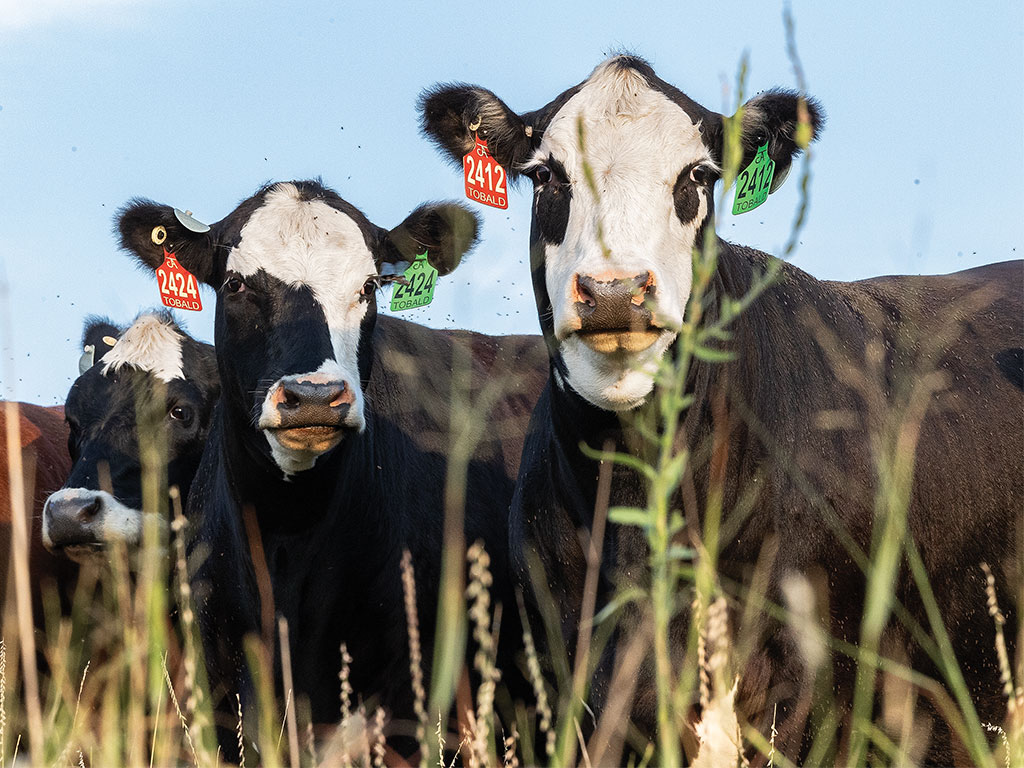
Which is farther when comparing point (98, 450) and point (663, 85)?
point (98, 450)

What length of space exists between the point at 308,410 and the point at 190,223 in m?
1.71

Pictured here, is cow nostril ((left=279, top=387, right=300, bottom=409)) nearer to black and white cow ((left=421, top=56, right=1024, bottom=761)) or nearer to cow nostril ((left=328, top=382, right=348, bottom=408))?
cow nostril ((left=328, top=382, right=348, bottom=408))

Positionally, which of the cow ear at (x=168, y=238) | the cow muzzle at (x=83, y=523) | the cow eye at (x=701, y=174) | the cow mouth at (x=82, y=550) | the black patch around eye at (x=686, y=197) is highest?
the cow eye at (x=701, y=174)

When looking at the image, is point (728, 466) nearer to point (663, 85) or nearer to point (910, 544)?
point (910, 544)

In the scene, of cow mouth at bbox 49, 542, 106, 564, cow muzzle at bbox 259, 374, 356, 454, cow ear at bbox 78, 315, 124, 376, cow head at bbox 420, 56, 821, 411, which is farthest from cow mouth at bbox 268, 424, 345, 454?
cow ear at bbox 78, 315, 124, 376

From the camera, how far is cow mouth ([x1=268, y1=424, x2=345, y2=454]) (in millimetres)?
4562

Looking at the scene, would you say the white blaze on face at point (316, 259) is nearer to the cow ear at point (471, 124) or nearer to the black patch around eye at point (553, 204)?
the cow ear at point (471, 124)

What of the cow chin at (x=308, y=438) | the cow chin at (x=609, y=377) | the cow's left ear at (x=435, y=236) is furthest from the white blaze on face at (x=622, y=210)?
the cow's left ear at (x=435, y=236)

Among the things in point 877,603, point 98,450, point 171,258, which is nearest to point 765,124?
point 171,258

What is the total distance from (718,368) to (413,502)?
1840 millimetres

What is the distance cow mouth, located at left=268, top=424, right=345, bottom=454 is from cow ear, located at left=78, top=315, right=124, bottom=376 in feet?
10.5

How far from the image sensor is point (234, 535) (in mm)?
5496

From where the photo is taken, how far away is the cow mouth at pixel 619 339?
350 centimetres

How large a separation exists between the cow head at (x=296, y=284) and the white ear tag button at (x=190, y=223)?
0.01 meters
